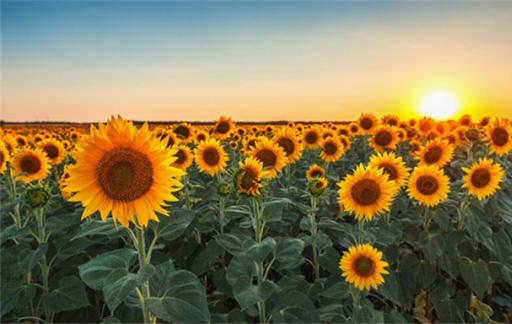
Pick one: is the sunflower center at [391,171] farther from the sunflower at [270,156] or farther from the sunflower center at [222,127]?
the sunflower center at [222,127]

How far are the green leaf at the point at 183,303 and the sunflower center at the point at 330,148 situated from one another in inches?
197

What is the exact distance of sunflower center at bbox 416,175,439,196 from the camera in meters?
4.33

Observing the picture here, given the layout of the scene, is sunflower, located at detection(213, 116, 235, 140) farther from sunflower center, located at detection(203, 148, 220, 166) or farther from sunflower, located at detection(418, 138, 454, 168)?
sunflower, located at detection(418, 138, 454, 168)

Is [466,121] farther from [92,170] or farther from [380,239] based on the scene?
[92,170]

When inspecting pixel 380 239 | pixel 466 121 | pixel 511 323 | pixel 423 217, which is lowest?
pixel 511 323

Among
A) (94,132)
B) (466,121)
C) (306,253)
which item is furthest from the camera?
(466,121)

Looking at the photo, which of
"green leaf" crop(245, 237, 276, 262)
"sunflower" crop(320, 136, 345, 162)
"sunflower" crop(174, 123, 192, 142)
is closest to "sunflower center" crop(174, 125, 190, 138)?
"sunflower" crop(174, 123, 192, 142)

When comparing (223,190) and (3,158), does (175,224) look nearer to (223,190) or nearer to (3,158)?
(223,190)

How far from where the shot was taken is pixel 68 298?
337 centimetres

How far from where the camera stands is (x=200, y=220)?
4035 millimetres

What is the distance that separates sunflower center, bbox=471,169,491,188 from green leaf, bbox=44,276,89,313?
14.3 ft

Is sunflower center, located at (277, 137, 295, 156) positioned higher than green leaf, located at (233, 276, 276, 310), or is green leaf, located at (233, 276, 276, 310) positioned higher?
sunflower center, located at (277, 137, 295, 156)

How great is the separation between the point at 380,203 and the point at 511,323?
2.38m

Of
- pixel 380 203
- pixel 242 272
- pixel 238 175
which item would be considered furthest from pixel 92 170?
pixel 380 203
